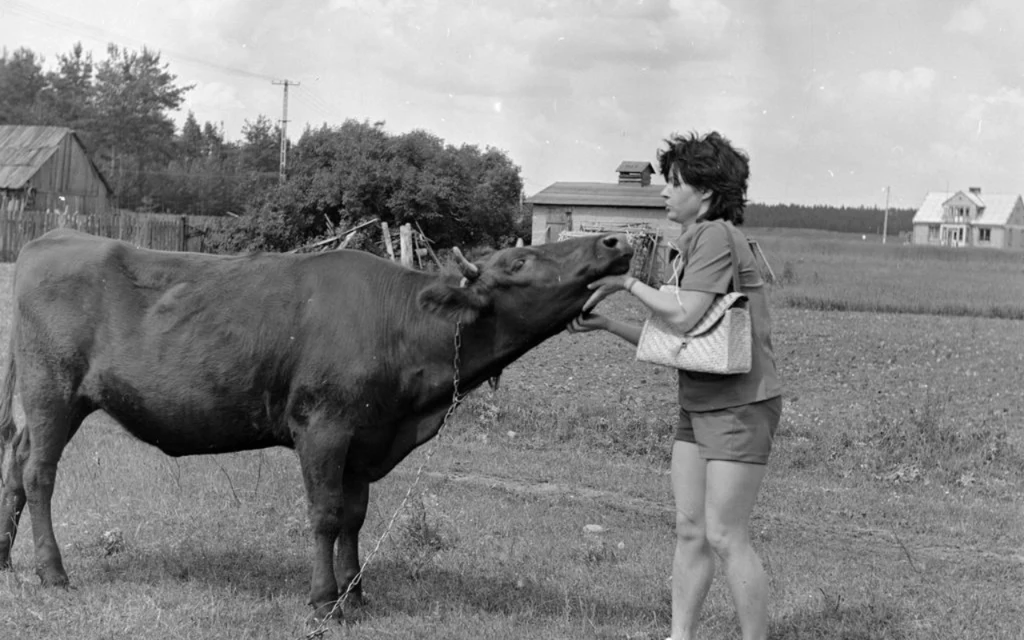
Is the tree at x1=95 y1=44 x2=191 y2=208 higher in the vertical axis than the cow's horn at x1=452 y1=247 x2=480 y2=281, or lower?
higher

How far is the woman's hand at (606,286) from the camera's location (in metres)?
5.00

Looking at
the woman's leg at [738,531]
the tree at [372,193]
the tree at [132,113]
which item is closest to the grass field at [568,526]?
the woman's leg at [738,531]

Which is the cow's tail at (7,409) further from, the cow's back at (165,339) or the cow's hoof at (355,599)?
the cow's hoof at (355,599)

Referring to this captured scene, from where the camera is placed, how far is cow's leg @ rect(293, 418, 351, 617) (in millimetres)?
5539

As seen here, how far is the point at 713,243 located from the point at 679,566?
64.4 inches

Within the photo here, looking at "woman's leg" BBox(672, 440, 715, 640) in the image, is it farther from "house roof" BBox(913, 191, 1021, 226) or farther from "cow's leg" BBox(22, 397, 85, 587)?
"house roof" BBox(913, 191, 1021, 226)

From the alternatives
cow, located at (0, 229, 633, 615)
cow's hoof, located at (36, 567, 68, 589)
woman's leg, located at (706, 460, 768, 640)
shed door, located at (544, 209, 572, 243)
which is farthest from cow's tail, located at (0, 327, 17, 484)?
shed door, located at (544, 209, 572, 243)

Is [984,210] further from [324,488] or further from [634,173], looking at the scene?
[324,488]

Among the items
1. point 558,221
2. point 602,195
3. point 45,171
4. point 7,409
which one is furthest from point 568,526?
point 45,171

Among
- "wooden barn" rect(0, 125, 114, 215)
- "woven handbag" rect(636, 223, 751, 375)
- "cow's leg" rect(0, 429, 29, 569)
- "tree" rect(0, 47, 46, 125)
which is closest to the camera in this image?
"woven handbag" rect(636, 223, 751, 375)

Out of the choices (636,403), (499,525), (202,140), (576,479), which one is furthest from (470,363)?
(202,140)

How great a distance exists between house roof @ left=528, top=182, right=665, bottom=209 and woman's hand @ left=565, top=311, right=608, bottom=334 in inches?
1300

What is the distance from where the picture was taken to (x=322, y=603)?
18.1 feet

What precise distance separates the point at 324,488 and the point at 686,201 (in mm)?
2480
